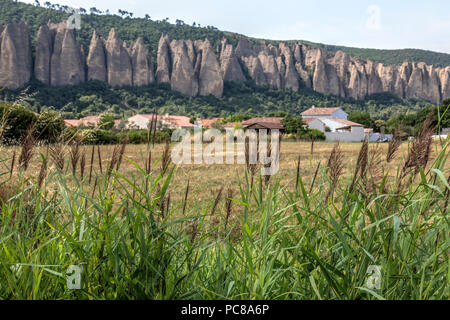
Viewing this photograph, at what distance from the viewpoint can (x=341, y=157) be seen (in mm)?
1581

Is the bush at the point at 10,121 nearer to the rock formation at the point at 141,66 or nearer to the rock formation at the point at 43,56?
the rock formation at the point at 43,56

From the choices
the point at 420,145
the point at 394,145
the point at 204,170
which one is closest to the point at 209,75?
the point at 204,170

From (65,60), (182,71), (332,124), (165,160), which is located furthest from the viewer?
(182,71)

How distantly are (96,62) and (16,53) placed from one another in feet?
56.1

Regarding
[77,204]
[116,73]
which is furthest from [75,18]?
[77,204]

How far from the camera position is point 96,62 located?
85500 mm

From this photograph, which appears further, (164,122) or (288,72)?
(288,72)

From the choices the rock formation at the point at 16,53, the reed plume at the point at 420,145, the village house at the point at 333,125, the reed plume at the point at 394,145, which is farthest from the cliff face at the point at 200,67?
the reed plume at the point at 420,145

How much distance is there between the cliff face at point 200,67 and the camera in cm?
7962

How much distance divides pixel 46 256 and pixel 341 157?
133 centimetres

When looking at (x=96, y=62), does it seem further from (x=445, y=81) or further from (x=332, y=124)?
(x=445, y=81)

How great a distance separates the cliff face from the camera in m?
79.6

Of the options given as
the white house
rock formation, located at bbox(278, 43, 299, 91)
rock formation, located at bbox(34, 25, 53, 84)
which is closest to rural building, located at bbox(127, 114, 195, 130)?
the white house
